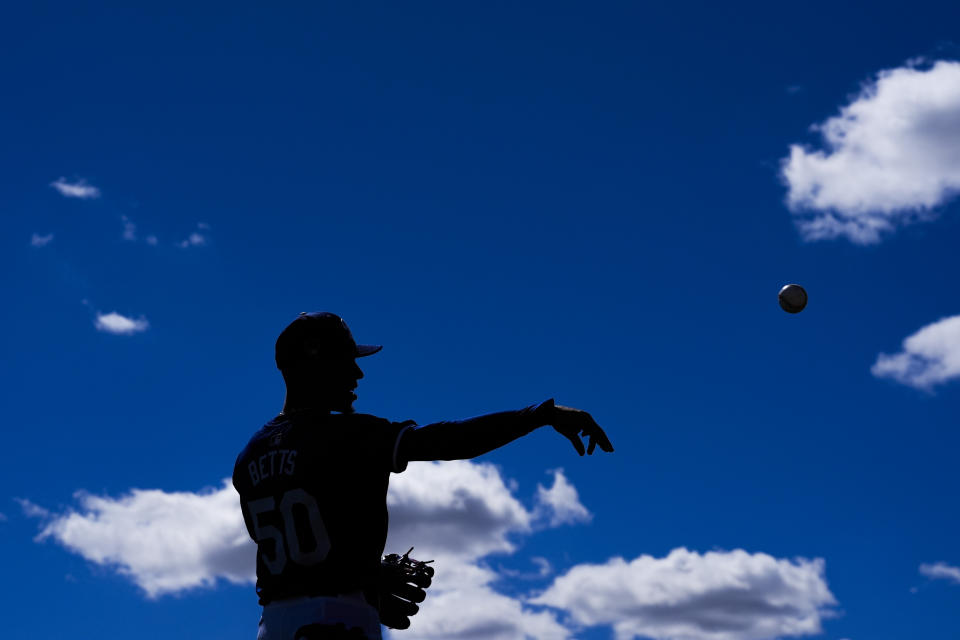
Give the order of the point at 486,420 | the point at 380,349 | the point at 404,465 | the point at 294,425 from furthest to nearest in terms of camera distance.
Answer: the point at 380,349
the point at 294,425
the point at 404,465
the point at 486,420

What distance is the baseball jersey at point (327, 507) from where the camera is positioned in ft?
25.7

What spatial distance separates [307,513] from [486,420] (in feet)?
5.37

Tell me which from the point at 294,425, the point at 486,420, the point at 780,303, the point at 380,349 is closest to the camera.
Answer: the point at 486,420

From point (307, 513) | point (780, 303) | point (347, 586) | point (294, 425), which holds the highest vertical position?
point (780, 303)

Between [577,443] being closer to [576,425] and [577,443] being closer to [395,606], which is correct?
[576,425]

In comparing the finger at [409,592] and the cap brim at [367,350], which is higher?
the cap brim at [367,350]

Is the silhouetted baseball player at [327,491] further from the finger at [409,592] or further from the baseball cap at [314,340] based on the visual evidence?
the finger at [409,592]

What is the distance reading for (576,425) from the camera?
7.18 meters

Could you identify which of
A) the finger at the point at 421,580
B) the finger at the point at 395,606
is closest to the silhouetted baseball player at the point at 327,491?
the finger at the point at 395,606

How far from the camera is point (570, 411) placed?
7.18 m

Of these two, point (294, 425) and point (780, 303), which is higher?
point (780, 303)

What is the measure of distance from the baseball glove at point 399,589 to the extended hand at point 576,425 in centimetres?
239

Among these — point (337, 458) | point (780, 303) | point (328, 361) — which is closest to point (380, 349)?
point (328, 361)

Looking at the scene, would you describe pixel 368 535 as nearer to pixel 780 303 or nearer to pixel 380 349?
pixel 380 349
